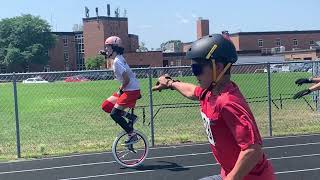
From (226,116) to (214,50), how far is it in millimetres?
408

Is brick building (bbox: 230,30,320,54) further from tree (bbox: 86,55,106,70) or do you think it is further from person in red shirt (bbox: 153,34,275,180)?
person in red shirt (bbox: 153,34,275,180)

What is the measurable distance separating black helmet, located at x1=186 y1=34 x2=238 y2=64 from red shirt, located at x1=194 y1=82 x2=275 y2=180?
0.59 feet

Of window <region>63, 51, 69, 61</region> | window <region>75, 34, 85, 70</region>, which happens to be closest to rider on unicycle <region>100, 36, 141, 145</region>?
window <region>75, 34, 85, 70</region>

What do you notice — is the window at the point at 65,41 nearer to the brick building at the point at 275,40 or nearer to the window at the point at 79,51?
the window at the point at 79,51

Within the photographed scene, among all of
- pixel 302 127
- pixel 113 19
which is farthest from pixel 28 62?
pixel 302 127

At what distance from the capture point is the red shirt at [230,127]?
3053 mm

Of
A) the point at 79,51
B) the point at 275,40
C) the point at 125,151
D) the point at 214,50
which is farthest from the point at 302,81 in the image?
the point at 275,40

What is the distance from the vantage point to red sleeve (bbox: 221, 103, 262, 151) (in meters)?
3.04

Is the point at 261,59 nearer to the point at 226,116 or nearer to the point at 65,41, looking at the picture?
the point at 65,41

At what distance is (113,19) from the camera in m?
112

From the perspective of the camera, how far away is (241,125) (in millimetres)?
3049

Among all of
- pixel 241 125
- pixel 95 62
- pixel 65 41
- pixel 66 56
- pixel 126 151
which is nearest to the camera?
pixel 241 125

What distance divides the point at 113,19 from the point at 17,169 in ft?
340

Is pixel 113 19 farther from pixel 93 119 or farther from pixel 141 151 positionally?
pixel 141 151
